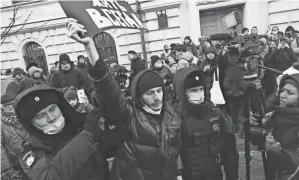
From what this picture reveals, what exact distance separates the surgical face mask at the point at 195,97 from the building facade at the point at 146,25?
25.6ft

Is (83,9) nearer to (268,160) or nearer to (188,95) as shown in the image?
(188,95)

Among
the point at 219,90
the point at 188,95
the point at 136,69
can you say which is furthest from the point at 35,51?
the point at 188,95

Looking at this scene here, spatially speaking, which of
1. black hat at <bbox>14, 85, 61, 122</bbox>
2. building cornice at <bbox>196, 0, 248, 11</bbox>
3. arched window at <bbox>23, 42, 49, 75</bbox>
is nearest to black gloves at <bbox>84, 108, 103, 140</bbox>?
black hat at <bbox>14, 85, 61, 122</bbox>

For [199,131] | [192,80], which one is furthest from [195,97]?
[199,131]

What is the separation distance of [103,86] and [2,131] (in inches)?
73.7

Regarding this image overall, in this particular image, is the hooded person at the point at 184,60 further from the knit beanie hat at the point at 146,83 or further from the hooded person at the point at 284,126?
the knit beanie hat at the point at 146,83

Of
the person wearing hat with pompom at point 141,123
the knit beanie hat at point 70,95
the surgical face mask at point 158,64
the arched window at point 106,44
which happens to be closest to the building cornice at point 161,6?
the arched window at point 106,44

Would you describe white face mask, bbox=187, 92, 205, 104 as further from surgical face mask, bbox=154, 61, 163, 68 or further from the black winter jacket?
surgical face mask, bbox=154, 61, 163, 68

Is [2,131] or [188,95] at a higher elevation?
[188,95]

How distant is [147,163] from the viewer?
191 centimetres

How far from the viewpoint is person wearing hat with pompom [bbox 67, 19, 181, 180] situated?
1.63 metres

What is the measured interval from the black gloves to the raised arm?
0.06 meters

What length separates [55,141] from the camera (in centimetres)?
174

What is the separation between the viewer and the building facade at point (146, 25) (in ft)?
32.3
